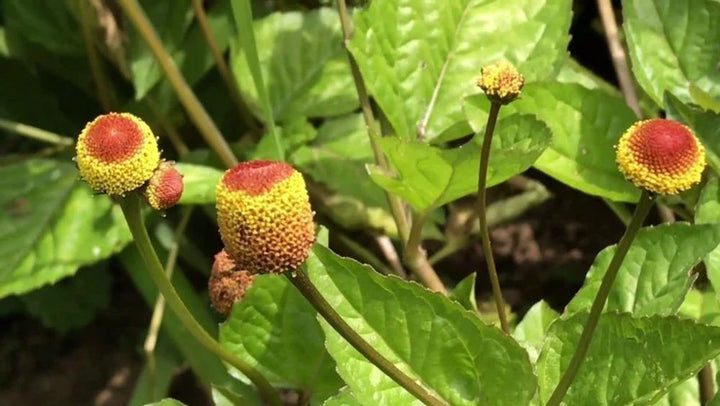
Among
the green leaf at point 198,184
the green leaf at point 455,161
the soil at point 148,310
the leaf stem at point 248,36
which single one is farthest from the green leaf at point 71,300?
the green leaf at point 455,161

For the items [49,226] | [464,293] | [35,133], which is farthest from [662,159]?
[35,133]

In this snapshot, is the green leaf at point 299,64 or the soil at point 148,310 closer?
the green leaf at point 299,64

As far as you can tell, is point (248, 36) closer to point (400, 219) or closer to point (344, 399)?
point (400, 219)

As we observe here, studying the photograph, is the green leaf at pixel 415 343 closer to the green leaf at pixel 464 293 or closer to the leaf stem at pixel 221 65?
the green leaf at pixel 464 293

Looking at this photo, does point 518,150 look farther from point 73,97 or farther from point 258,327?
point 73,97

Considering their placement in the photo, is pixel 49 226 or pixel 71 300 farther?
pixel 71 300
